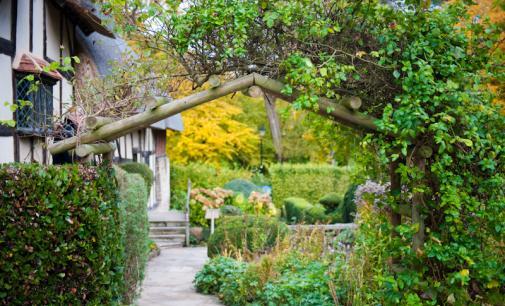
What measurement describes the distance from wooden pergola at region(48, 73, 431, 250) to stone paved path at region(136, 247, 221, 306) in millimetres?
4009

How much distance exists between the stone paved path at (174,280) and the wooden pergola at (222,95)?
401 centimetres

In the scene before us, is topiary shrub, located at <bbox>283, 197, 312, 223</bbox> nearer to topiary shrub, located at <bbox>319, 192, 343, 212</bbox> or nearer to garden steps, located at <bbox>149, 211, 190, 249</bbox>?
topiary shrub, located at <bbox>319, 192, 343, 212</bbox>

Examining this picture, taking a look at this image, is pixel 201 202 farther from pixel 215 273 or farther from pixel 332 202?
pixel 215 273

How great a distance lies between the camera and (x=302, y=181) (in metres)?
26.3

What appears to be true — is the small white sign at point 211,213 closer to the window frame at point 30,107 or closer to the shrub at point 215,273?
the shrub at point 215,273

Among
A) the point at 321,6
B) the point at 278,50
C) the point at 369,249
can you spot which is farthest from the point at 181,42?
the point at 369,249

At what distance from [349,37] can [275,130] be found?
96.1 ft

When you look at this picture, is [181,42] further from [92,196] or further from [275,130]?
[275,130]

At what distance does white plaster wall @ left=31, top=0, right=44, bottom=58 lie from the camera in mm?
9158

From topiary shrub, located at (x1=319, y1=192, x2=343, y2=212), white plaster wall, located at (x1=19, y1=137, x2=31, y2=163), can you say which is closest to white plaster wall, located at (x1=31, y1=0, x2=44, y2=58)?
white plaster wall, located at (x1=19, y1=137, x2=31, y2=163)

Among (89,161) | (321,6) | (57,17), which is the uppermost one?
(57,17)

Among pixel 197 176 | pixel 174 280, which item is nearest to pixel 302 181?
pixel 197 176

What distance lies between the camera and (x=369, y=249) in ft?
24.3

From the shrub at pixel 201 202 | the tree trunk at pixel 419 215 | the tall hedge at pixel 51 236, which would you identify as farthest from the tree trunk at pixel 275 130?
the tall hedge at pixel 51 236
